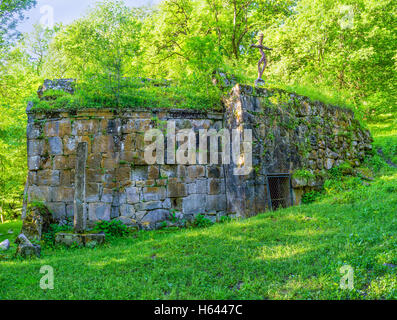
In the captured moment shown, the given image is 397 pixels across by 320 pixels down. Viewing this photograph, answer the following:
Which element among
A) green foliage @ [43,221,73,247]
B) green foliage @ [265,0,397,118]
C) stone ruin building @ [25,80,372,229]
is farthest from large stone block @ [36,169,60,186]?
green foliage @ [265,0,397,118]

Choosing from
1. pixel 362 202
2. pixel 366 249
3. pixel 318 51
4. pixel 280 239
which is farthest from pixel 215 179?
pixel 318 51

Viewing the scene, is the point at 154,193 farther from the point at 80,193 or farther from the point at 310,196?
the point at 310,196

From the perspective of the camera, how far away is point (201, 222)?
7293mm

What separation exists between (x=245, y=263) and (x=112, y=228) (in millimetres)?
3903

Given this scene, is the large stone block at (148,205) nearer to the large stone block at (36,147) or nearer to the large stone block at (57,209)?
the large stone block at (57,209)

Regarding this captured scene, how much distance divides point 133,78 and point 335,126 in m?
7.02

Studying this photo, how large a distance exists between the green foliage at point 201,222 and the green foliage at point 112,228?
70.6 inches

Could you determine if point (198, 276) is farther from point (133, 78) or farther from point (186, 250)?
point (133, 78)

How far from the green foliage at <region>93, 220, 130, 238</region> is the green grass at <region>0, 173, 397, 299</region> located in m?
0.64

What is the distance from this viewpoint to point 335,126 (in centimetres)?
958

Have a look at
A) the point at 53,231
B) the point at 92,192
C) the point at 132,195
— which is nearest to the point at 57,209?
the point at 53,231

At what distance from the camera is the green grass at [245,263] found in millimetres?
3359

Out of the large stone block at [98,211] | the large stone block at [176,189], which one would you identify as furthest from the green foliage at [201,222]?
the large stone block at [98,211]
